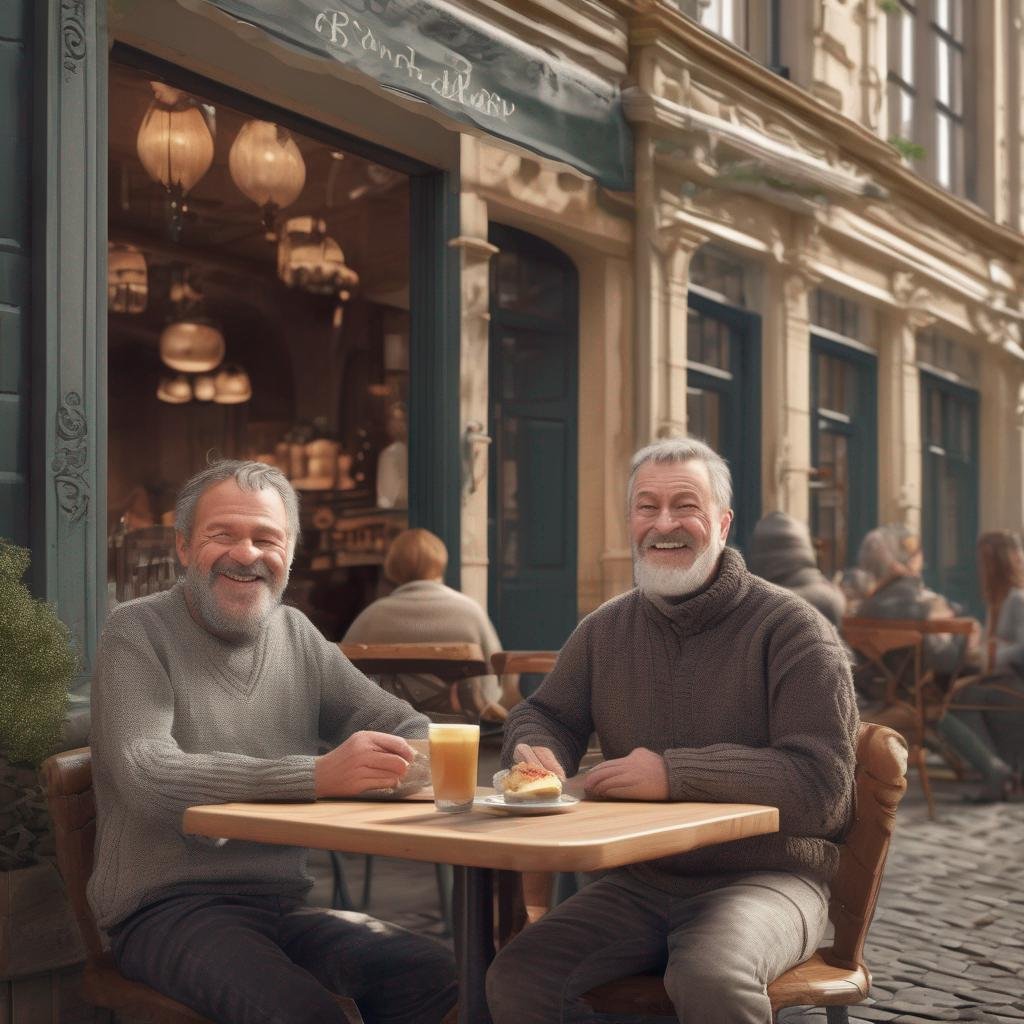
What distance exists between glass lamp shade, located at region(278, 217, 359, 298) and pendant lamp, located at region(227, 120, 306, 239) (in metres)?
1.63

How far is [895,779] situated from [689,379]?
785 centimetres

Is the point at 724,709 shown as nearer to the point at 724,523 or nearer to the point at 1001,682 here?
the point at 724,523

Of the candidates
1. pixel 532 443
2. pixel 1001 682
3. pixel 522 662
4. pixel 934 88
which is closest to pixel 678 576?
pixel 522 662

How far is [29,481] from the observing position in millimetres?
4828

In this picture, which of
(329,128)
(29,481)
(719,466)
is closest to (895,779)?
(719,466)

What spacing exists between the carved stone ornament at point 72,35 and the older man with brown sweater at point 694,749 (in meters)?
2.52

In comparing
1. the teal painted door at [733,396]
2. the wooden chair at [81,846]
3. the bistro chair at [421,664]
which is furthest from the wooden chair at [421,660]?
the teal painted door at [733,396]

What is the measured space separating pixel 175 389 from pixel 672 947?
29.7 ft

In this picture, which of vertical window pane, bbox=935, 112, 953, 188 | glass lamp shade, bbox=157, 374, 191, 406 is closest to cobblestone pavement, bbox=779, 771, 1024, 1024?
glass lamp shade, bbox=157, 374, 191, 406

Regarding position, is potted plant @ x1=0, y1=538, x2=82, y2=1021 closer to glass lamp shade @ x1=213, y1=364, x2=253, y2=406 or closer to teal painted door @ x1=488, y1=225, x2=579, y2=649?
teal painted door @ x1=488, y1=225, x2=579, y2=649

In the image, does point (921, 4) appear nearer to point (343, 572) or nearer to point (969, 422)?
point (969, 422)

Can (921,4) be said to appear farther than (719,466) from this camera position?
Yes

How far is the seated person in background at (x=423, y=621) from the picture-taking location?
607 cm

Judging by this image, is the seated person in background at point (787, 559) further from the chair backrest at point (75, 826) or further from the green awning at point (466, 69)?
the chair backrest at point (75, 826)
